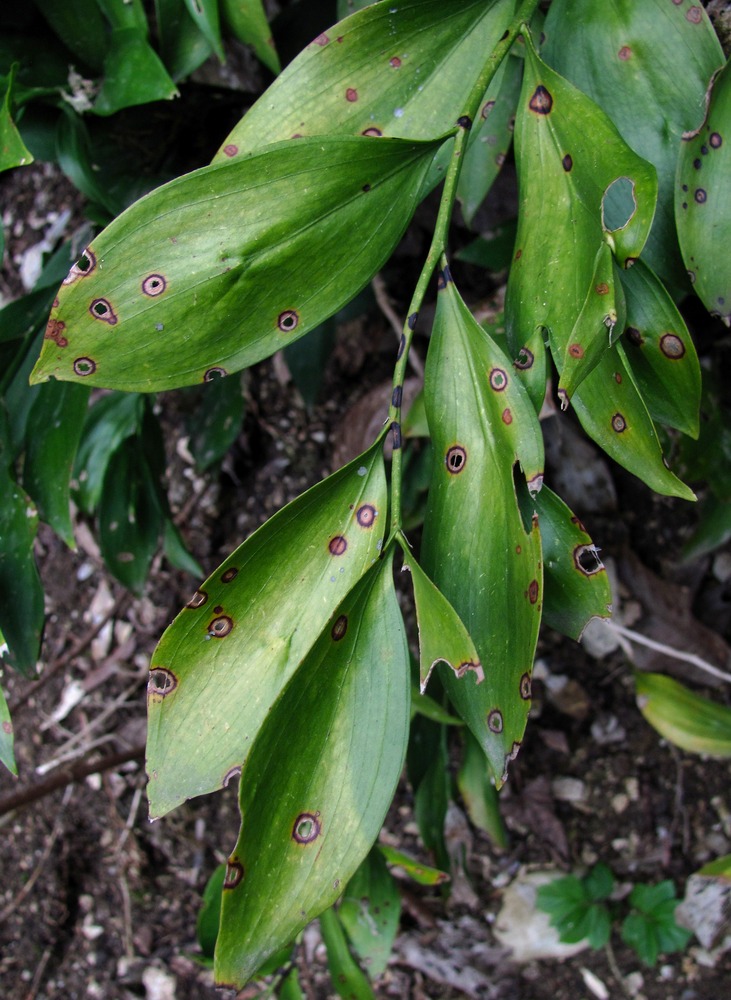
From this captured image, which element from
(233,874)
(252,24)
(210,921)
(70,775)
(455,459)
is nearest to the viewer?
(233,874)

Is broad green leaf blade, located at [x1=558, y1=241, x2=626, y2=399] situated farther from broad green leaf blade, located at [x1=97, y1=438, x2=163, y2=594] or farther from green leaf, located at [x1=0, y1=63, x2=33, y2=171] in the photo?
broad green leaf blade, located at [x1=97, y1=438, x2=163, y2=594]

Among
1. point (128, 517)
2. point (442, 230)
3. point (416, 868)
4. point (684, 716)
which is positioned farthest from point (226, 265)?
point (684, 716)

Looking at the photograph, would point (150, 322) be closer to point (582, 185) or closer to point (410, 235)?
point (582, 185)

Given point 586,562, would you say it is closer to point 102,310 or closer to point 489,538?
point 489,538

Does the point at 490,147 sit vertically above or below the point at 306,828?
above

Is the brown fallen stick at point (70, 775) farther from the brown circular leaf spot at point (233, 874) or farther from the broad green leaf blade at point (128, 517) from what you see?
the brown circular leaf spot at point (233, 874)

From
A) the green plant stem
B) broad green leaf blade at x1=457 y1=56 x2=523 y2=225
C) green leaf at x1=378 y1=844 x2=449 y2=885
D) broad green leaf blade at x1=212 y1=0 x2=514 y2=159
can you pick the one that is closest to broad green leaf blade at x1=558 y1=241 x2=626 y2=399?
the green plant stem
